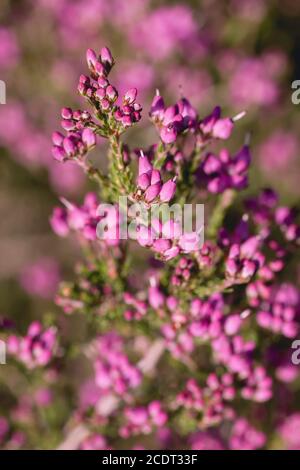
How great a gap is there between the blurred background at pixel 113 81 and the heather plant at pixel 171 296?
2.70 meters

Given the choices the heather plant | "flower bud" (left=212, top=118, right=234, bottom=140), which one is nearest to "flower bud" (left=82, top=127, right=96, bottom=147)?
the heather plant

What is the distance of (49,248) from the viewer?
6527 mm

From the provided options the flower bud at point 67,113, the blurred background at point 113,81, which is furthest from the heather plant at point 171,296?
the blurred background at point 113,81

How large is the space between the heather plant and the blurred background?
2.70m

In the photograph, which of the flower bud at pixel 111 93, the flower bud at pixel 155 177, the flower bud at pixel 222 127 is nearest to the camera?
the flower bud at pixel 111 93

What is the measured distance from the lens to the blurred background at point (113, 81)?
540 cm

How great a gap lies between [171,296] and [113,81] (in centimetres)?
383

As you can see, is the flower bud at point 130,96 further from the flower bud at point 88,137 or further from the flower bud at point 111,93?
the flower bud at point 88,137

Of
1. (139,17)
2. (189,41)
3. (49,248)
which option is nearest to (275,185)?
(189,41)

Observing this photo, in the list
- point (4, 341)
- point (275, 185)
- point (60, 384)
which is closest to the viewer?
point (4, 341)

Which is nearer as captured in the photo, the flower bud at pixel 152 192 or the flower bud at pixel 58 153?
the flower bud at pixel 152 192

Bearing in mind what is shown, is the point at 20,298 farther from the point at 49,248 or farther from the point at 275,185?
the point at 275,185

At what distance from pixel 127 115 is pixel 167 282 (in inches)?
42.0
